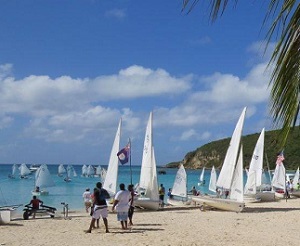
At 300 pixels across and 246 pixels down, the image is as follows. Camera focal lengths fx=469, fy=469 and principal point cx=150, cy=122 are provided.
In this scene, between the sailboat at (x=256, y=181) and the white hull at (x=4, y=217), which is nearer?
the white hull at (x=4, y=217)

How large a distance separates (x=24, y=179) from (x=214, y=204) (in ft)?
217

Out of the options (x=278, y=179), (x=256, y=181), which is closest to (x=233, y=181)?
(x=256, y=181)

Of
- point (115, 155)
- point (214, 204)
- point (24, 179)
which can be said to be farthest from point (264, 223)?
point (24, 179)

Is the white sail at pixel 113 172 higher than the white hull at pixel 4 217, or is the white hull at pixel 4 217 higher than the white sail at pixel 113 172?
the white sail at pixel 113 172

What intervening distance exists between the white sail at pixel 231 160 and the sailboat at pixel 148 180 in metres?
3.45

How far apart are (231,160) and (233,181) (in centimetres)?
115

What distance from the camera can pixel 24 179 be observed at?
83.8 metres

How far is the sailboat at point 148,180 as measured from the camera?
2286 cm

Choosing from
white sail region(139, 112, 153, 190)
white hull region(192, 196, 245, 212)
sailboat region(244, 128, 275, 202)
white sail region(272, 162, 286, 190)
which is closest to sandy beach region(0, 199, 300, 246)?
white hull region(192, 196, 245, 212)

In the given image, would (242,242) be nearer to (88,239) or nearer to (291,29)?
(88,239)

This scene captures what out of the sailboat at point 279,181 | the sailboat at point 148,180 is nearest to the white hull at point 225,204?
the sailboat at point 148,180

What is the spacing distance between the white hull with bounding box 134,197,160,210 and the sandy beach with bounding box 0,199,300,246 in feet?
5.31

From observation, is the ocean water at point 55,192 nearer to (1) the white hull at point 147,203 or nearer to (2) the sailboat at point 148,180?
(2) the sailboat at point 148,180

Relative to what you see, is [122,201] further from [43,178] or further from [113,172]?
[43,178]
